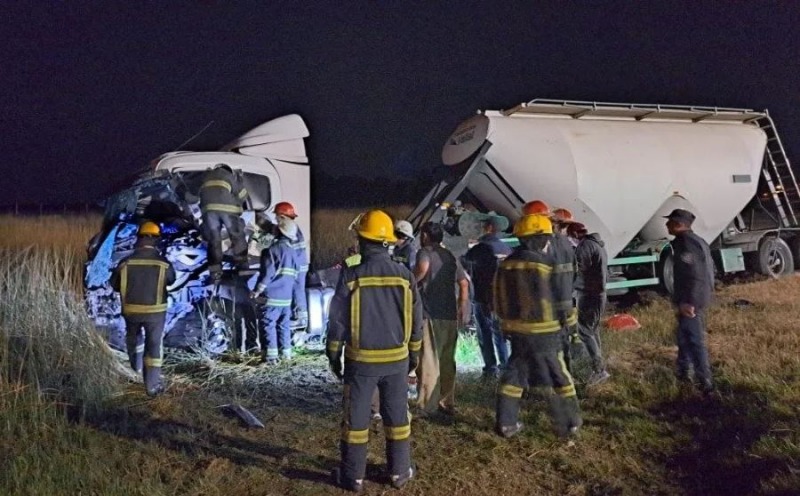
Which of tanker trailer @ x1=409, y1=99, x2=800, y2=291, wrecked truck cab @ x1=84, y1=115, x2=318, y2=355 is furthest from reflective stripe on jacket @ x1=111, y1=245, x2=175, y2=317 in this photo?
tanker trailer @ x1=409, y1=99, x2=800, y2=291

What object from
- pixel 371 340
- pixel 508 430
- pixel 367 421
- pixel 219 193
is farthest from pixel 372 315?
pixel 219 193

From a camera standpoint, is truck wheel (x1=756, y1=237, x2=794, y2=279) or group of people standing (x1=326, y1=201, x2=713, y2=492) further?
truck wheel (x1=756, y1=237, x2=794, y2=279)

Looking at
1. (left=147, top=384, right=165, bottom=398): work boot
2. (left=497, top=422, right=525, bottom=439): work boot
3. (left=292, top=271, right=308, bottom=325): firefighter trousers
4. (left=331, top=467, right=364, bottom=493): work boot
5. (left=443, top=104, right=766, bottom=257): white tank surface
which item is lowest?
(left=331, top=467, right=364, bottom=493): work boot

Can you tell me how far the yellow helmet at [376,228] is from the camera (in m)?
3.62

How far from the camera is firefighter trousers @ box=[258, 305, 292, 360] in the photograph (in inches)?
248

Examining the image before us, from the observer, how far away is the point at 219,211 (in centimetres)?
621

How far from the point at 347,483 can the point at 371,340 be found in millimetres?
867

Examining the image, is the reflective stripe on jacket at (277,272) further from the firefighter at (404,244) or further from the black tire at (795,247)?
the black tire at (795,247)

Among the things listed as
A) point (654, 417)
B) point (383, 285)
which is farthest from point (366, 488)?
point (654, 417)

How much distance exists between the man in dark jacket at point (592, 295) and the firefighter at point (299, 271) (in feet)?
8.93

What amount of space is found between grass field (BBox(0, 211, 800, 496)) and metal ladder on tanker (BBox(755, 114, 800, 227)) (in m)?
5.70

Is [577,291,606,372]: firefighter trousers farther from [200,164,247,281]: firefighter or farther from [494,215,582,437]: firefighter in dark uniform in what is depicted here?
[200,164,247,281]: firefighter

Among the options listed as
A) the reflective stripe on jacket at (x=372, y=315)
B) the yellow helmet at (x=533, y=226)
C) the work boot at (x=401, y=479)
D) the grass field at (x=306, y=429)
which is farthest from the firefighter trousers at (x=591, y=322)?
the reflective stripe on jacket at (x=372, y=315)

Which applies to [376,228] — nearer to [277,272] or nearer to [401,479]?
[401,479]
